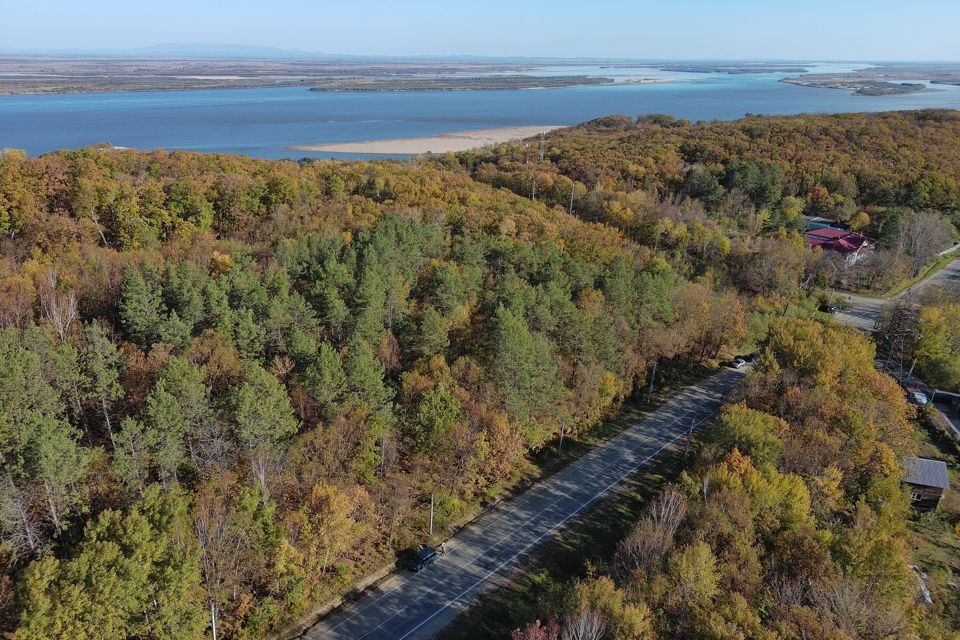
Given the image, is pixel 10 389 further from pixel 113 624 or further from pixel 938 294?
pixel 938 294

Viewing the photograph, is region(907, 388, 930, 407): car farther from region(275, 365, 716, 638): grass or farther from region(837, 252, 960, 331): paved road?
region(275, 365, 716, 638): grass

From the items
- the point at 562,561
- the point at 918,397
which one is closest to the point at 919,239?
the point at 918,397

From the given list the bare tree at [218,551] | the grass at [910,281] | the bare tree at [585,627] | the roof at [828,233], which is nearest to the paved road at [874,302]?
the grass at [910,281]

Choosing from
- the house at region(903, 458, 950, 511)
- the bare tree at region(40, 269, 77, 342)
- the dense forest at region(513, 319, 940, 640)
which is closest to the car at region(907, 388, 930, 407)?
the dense forest at region(513, 319, 940, 640)

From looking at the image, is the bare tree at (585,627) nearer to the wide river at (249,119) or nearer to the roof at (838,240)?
the roof at (838,240)

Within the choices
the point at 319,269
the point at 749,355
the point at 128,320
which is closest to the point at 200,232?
the point at 319,269
